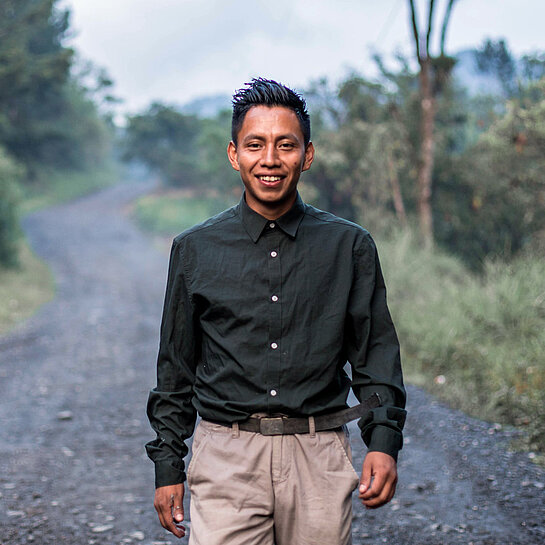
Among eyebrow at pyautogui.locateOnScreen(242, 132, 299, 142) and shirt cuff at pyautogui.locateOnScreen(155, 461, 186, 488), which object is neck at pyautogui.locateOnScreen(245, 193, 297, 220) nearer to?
eyebrow at pyautogui.locateOnScreen(242, 132, 299, 142)

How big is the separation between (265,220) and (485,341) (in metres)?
6.53

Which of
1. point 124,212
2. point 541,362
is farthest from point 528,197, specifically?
point 124,212

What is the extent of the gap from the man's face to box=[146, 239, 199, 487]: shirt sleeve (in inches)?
13.0

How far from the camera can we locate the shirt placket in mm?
2164

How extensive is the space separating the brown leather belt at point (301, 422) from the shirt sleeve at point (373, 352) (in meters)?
0.02

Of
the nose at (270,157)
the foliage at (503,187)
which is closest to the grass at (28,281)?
the foliage at (503,187)

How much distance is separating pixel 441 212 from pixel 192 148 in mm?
Answer: 24723

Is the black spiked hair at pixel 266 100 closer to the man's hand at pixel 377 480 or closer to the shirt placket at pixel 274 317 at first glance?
the shirt placket at pixel 274 317

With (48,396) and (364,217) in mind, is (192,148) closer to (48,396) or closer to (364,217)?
(364,217)

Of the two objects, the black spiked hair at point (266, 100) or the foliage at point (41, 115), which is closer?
the black spiked hair at point (266, 100)

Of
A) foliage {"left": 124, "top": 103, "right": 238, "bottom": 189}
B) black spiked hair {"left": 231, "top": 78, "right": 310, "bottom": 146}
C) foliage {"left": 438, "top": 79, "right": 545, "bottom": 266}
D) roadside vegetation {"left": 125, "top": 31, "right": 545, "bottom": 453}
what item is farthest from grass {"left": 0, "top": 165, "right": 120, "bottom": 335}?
black spiked hair {"left": 231, "top": 78, "right": 310, "bottom": 146}

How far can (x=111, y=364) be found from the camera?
9.86 meters

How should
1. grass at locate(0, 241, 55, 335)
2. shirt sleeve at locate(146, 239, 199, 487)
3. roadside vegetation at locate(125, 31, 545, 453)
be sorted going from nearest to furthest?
shirt sleeve at locate(146, 239, 199, 487), roadside vegetation at locate(125, 31, 545, 453), grass at locate(0, 241, 55, 335)

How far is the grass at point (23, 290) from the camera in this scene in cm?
1409
